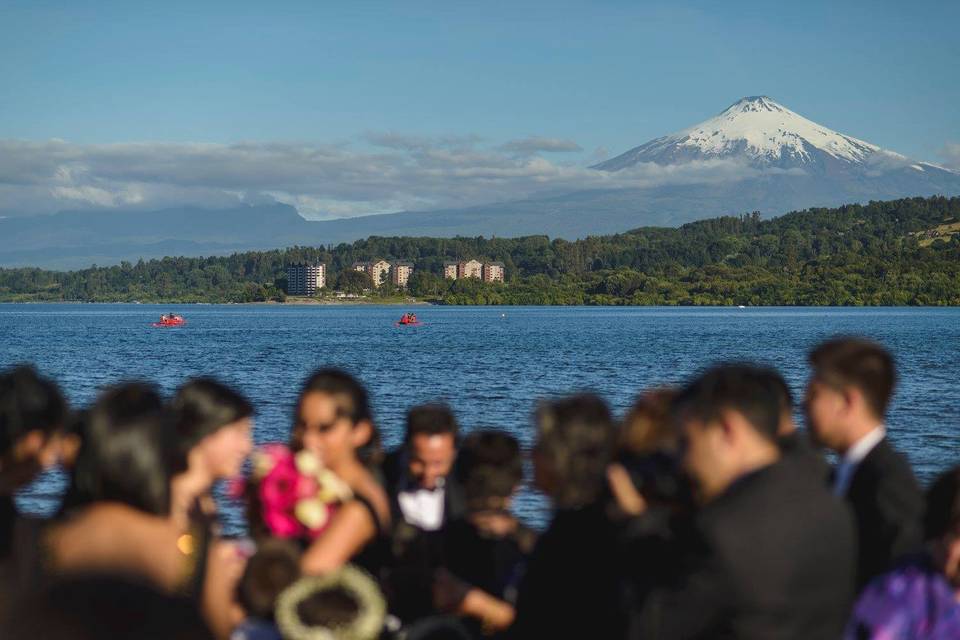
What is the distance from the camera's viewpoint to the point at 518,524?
233 inches

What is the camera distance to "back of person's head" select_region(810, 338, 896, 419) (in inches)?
185

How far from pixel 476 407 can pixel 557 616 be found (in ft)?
110

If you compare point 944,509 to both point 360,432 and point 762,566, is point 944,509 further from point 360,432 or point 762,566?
point 360,432

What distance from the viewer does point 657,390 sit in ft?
21.7

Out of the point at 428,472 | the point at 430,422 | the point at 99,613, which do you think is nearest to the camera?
the point at 99,613

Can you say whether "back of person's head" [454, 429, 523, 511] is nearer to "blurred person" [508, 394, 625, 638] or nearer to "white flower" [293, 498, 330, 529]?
"white flower" [293, 498, 330, 529]

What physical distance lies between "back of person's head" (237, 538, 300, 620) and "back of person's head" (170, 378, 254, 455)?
1.79 feet

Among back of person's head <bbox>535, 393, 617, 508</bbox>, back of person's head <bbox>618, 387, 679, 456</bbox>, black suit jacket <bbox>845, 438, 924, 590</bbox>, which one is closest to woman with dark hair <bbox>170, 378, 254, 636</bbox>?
back of person's head <bbox>535, 393, 617, 508</bbox>

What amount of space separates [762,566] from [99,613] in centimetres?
274

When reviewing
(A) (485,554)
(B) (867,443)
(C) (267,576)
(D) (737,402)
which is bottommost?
(A) (485,554)

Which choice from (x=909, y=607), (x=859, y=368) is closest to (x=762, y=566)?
(x=909, y=607)

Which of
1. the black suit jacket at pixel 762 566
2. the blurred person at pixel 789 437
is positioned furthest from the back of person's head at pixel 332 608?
the blurred person at pixel 789 437

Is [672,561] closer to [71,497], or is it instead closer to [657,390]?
[71,497]

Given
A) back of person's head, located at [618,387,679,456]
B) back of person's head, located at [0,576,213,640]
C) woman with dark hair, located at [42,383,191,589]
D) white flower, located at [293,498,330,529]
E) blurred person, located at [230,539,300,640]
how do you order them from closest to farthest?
back of person's head, located at [0,576,213,640] < woman with dark hair, located at [42,383,191,589] < blurred person, located at [230,539,300,640] < white flower, located at [293,498,330,529] < back of person's head, located at [618,387,679,456]
